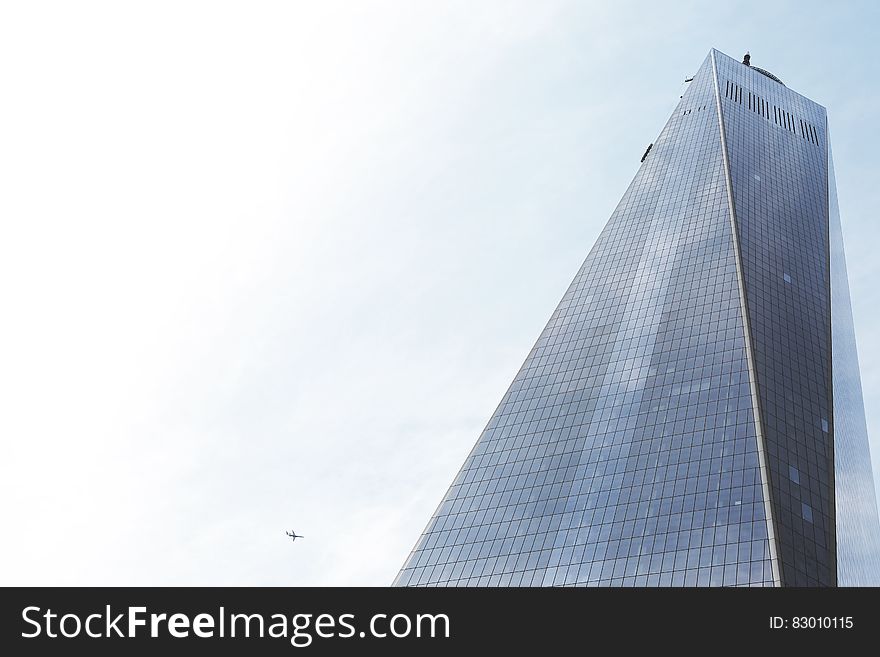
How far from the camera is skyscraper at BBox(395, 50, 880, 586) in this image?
9562cm

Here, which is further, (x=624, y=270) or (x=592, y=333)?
(x=624, y=270)

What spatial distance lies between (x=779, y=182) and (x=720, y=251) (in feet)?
115

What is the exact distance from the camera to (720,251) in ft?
445

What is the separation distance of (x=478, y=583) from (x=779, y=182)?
9444cm

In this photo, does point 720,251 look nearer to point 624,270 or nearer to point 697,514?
point 624,270

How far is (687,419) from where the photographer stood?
109 m

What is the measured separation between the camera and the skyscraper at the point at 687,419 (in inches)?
3765
